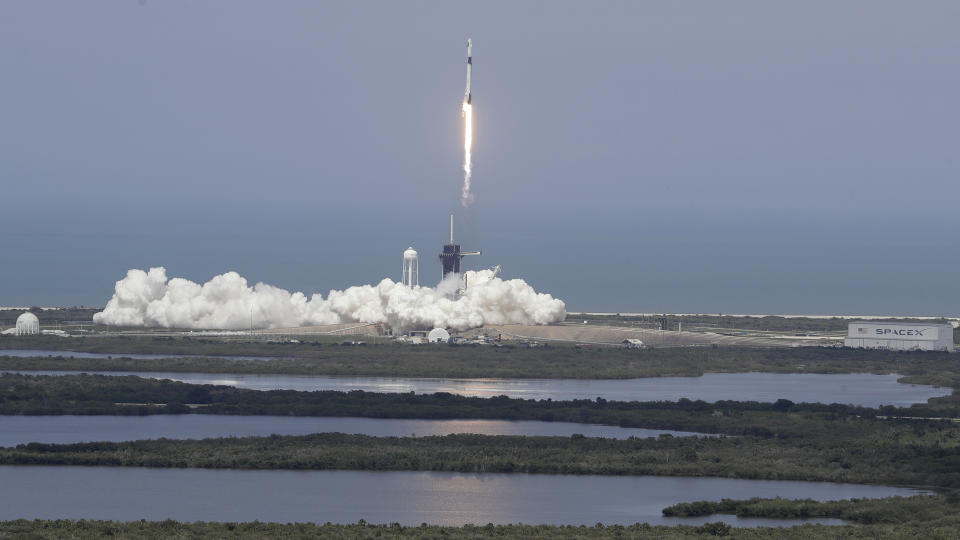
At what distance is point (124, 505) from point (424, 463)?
36.3 feet

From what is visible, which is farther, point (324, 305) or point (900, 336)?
point (324, 305)

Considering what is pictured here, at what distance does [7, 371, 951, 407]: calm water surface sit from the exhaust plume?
74.4ft

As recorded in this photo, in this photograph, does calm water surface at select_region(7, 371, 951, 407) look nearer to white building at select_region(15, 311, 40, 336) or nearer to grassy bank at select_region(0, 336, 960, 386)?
grassy bank at select_region(0, 336, 960, 386)

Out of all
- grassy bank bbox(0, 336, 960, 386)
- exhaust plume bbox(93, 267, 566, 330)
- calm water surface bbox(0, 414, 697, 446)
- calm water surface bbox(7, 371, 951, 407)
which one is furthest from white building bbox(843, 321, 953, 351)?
calm water surface bbox(0, 414, 697, 446)

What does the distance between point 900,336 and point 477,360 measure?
26.1m

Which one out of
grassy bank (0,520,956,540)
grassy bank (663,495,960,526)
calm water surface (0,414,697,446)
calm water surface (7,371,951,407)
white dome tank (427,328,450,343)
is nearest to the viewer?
grassy bank (0,520,956,540)

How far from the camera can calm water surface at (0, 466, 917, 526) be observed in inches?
1922

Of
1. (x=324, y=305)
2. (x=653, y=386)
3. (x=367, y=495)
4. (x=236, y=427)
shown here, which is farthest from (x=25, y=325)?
(x=367, y=495)

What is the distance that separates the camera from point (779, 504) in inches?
1946

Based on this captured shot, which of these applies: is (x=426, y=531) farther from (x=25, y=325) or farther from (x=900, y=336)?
(x=25, y=325)

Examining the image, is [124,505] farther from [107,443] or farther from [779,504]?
[779,504]

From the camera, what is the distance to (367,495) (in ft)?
172

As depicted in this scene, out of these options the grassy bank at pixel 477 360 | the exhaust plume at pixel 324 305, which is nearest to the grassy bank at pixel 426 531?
the grassy bank at pixel 477 360

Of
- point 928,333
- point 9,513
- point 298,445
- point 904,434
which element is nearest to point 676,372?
point 928,333
